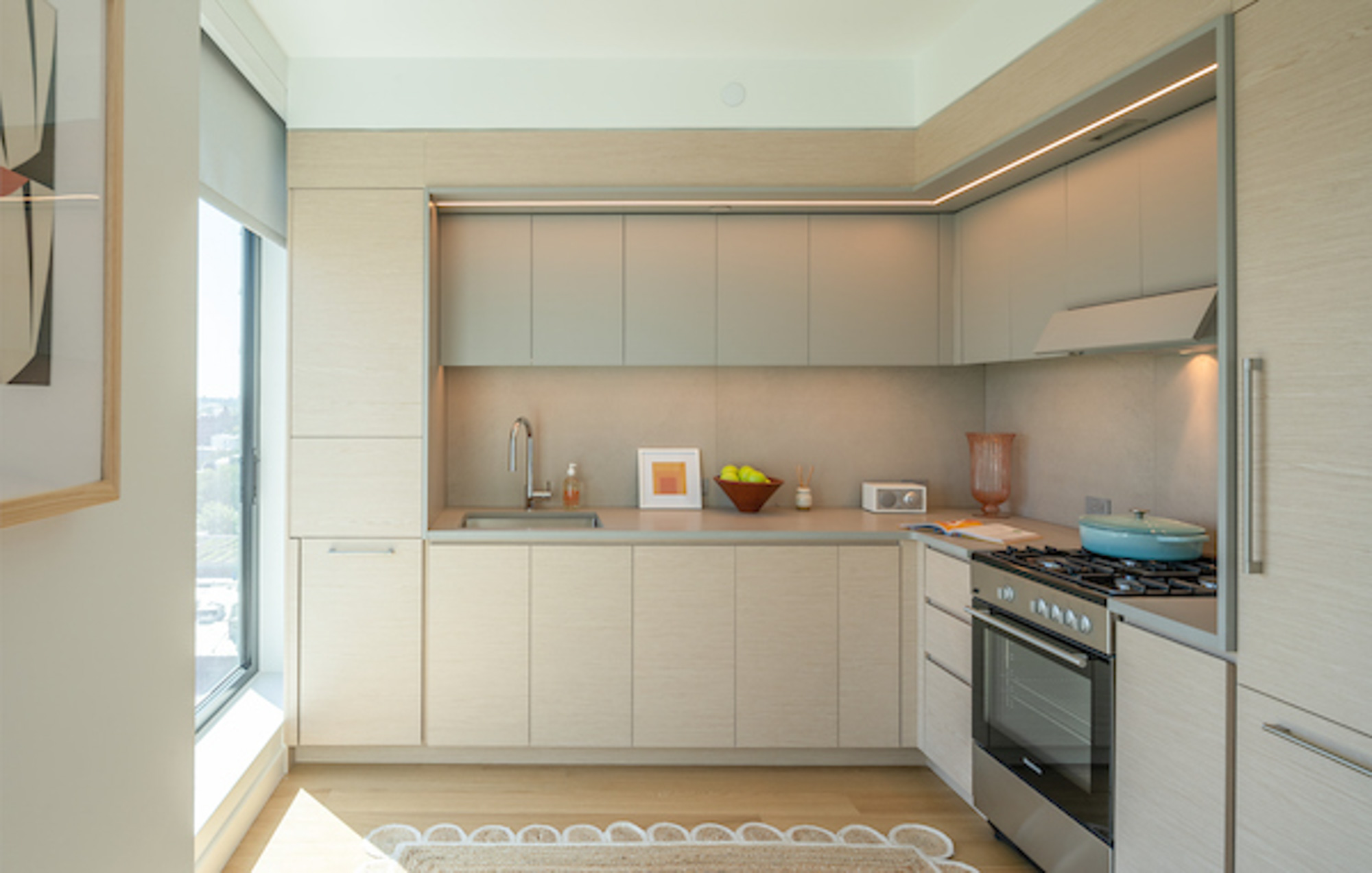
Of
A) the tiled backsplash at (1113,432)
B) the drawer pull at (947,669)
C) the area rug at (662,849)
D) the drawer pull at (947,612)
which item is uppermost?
the tiled backsplash at (1113,432)

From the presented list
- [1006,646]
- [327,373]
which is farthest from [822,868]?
[327,373]

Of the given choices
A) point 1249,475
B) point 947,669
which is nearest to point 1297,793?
point 1249,475

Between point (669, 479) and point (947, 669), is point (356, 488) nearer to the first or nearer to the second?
point (669, 479)

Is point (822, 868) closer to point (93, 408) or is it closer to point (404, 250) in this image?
point (93, 408)

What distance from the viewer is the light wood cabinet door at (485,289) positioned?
11.0ft

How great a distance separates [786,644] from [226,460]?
227 cm

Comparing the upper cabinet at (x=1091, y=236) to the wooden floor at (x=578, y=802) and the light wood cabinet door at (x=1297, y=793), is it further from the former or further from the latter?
the wooden floor at (x=578, y=802)

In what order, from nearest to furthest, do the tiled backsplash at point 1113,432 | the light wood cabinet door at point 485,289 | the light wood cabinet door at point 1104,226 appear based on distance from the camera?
the light wood cabinet door at point 1104,226 → the tiled backsplash at point 1113,432 → the light wood cabinet door at point 485,289

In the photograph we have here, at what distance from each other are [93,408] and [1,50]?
16.3 inches

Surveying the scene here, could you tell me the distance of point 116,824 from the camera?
1104 mm

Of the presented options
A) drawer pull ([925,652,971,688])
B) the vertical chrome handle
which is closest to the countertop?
drawer pull ([925,652,971,688])

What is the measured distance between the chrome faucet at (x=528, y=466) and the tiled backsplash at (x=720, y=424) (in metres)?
0.03

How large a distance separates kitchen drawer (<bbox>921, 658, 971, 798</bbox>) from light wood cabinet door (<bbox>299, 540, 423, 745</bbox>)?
1968 millimetres

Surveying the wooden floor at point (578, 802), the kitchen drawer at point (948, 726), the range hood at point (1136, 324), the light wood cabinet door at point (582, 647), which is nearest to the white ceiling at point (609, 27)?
the range hood at point (1136, 324)
